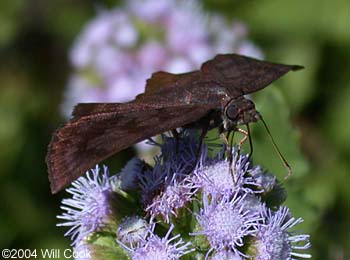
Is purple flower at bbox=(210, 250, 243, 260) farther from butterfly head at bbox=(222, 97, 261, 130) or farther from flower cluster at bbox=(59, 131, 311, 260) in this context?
butterfly head at bbox=(222, 97, 261, 130)

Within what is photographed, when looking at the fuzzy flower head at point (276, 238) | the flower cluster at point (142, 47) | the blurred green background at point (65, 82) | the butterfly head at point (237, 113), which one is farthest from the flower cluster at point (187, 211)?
the flower cluster at point (142, 47)

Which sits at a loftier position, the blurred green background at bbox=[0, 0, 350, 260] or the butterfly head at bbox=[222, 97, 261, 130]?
the blurred green background at bbox=[0, 0, 350, 260]

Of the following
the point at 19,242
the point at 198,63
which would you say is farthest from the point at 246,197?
the point at 19,242

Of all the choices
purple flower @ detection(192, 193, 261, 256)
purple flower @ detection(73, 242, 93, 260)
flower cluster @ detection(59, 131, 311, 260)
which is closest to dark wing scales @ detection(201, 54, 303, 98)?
flower cluster @ detection(59, 131, 311, 260)

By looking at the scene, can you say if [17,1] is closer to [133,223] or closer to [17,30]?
[17,30]

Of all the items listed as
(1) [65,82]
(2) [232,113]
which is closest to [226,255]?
(2) [232,113]

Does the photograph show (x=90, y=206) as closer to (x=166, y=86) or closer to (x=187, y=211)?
(x=187, y=211)
